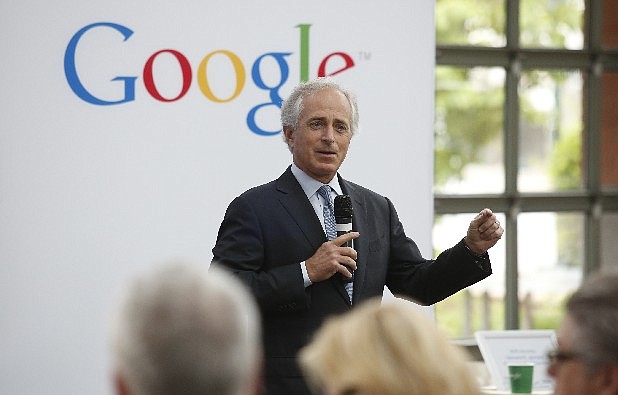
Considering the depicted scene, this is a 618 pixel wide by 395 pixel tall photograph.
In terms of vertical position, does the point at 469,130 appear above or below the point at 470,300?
above

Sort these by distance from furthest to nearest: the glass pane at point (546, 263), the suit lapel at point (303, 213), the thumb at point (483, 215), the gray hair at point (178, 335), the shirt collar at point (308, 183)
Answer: the glass pane at point (546, 263) < the shirt collar at point (308, 183) < the suit lapel at point (303, 213) < the thumb at point (483, 215) < the gray hair at point (178, 335)

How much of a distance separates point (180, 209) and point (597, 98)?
287 cm

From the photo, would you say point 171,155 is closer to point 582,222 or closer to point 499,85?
point 499,85

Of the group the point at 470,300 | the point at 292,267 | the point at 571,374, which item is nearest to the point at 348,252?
the point at 292,267

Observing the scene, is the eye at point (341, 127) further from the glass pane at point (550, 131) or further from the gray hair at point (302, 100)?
the glass pane at point (550, 131)

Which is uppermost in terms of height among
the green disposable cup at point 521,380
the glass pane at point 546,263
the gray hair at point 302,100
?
the gray hair at point 302,100

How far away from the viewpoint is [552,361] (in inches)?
81.4

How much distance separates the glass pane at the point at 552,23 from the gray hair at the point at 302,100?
2.89 meters

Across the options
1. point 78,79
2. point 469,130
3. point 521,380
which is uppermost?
point 78,79

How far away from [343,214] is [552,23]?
328 centimetres

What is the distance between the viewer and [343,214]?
12.3 ft

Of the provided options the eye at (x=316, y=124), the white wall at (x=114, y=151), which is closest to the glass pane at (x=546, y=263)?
the white wall at (x=114, y=151)

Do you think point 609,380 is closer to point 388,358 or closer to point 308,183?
point 388,358

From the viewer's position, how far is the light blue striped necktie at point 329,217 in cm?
381
